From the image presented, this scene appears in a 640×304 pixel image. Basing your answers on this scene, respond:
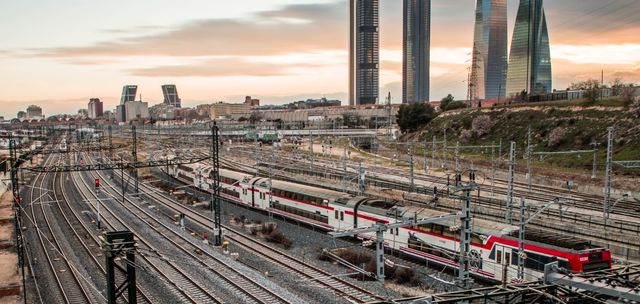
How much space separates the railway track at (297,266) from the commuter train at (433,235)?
3971 millimetres

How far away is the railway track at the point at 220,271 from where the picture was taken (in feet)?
60.3

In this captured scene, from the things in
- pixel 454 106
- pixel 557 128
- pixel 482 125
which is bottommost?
pixel 557 128

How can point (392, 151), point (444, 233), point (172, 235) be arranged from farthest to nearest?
point (392, 151)
point (172, 235)
point (444, 233)

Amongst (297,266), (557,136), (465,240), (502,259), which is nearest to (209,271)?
(297,266)

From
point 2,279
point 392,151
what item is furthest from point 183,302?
point 392,151

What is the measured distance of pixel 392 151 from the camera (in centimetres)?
7356

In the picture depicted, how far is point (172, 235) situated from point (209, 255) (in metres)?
6.01

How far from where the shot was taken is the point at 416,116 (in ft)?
291

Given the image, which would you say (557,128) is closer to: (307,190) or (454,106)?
(307,190)

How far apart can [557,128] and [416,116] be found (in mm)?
33699

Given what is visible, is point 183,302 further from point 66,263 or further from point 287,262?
point 66,263

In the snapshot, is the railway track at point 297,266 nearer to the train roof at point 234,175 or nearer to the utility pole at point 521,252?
the train roof at point 234,175

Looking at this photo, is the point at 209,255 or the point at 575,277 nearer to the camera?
the point at 575,277

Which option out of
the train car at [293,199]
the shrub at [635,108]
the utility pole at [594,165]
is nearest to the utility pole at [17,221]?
the train car at [293,199]
